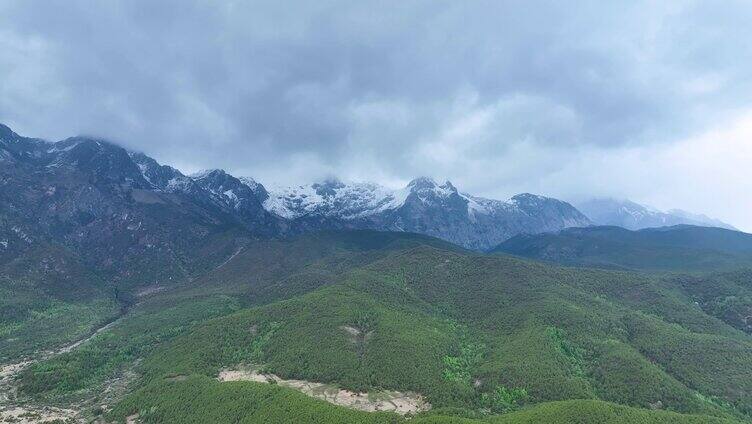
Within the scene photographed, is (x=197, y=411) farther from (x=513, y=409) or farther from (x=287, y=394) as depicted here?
(x=513, y=409)

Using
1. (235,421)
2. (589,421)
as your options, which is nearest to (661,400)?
(589,421)

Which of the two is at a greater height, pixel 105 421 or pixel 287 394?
pixel 287 394

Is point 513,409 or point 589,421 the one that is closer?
point 589,421

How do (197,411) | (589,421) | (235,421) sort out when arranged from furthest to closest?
(197,411) < (235,421) < (589,421)

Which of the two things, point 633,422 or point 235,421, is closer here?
point 633,422

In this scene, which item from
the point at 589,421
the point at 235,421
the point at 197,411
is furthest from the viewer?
the point at 197,411

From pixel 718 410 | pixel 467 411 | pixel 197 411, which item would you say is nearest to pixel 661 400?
pixel 718 410

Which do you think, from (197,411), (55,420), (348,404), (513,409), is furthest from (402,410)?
(55,420)

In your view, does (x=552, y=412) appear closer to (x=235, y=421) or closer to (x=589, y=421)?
(x=589, y=421)
